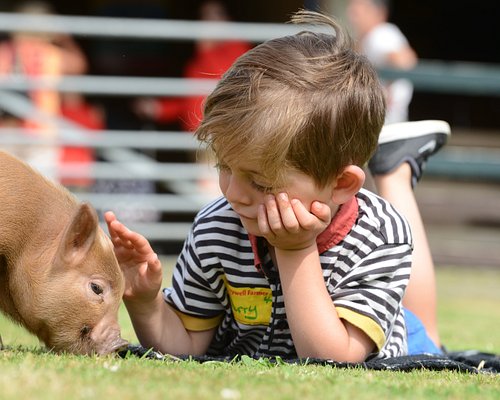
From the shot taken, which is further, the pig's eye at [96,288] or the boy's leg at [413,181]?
the boy's leg at [413,181]

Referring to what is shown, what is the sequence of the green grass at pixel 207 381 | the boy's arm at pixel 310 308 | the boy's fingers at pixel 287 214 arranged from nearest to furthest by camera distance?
the green grass at pixel 207 381 < the boy's fingers at pixel 287 214 < the boy's arm at pixel 310 308

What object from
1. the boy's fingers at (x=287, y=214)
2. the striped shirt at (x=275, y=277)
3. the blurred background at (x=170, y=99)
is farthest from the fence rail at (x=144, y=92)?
the boy's fingers at (x=287, y=214)

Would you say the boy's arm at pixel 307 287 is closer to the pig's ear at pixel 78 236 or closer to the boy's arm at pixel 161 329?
the boy's arm at pixel 161 329

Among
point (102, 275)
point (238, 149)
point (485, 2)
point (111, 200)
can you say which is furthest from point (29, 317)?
point (485, 2)

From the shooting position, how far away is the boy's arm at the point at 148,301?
4.15 metres

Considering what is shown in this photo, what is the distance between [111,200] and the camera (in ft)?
35.3

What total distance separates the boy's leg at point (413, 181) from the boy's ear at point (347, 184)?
120 centimetres

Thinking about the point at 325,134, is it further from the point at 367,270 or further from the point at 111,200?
the point at 111,200

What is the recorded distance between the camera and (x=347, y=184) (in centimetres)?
394

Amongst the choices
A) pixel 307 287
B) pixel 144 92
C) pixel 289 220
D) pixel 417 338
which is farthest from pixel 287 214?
pixel 144 92

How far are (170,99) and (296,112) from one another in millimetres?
8015

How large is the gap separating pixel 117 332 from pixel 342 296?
0.88 meters

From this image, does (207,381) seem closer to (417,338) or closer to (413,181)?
(417,338)

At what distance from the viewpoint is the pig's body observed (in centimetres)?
422
